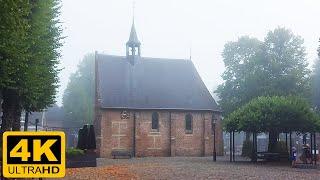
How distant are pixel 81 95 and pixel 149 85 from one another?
20603 mm

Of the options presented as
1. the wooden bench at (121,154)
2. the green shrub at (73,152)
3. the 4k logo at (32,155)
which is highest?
the 4k logo at (32,155)

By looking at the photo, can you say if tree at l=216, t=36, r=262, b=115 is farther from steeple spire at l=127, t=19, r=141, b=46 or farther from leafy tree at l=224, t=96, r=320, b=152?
leafy tree at l=224, t=96, r=320, b=152

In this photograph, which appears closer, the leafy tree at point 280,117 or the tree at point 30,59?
the tree at point 30,59

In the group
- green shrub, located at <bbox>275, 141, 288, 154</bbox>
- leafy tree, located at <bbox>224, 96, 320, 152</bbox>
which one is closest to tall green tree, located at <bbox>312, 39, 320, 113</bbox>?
green shrub, located at <bbox>275, 141, 288, 154</bbox>

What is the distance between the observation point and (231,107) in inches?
1978

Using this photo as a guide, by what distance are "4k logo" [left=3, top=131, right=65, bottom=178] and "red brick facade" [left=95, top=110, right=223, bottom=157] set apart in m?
44.9

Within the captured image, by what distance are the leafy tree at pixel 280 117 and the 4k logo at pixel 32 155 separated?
106 feet

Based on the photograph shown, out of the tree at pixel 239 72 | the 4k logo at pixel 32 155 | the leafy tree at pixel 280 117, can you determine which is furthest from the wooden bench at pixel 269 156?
the 4k logo at pixel 32 155

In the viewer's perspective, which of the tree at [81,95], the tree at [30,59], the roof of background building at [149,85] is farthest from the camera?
the tree at [81,95]

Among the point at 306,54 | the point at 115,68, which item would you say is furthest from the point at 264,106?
the point at 115,68

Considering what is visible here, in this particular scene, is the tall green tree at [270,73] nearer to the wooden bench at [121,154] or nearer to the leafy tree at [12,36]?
the wooden bench at [121,154]

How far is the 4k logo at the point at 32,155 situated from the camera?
11.9 feet

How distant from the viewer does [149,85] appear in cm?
5244

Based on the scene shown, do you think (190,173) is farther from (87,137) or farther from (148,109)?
(148,109)
